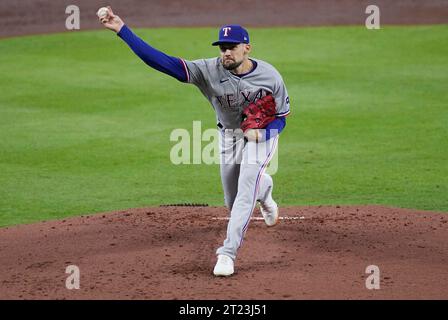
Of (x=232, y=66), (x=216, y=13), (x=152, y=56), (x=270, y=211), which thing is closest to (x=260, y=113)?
(x=232, y=66)

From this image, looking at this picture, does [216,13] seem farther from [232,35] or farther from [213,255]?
[213,255]

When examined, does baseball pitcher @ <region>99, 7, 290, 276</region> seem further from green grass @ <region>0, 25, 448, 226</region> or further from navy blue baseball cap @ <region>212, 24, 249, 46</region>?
green grass @ <region>0, 25, 448, 226</region>

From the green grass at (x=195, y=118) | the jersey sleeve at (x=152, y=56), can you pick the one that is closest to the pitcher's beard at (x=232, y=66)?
the jersey sleeve at (x=152, y=56)

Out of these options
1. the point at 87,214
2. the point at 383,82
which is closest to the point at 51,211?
the point at 87,214

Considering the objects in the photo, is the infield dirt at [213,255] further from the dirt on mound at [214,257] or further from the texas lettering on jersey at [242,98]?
the texas lettering on jersey at [242,98]

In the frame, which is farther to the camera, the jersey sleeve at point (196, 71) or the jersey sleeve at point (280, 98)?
the jersey sleeve at point (280, 98)

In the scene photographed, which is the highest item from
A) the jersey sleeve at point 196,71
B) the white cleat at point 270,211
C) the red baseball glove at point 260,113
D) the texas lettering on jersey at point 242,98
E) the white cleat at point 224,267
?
the jersey sleeve at point 196,71

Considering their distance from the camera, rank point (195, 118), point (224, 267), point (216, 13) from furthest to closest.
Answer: point (216, 13)
point (195, 118)
point (224, 267)
